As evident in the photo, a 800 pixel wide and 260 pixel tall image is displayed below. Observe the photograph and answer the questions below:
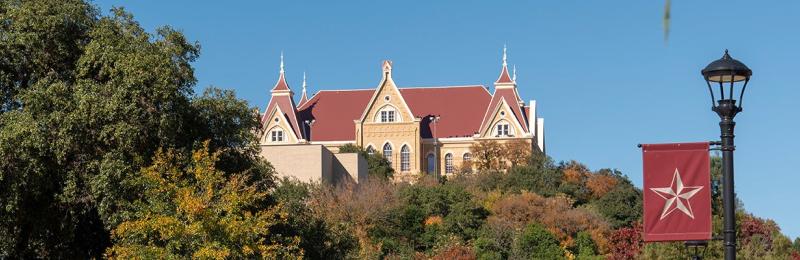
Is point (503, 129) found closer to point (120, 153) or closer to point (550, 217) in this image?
point (550, 217)

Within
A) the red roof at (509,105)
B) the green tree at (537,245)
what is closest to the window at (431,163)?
the red roof at (509,105)

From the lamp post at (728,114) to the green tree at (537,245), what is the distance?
3626 cm

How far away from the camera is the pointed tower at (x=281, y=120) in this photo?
84.0 metres

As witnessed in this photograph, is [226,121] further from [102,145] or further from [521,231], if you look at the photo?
[521,231]

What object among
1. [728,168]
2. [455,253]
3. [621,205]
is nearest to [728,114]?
[728,168]

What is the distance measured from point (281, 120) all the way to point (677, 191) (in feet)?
239

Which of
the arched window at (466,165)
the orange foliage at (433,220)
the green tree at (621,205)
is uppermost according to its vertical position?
the arched window at (466,165)

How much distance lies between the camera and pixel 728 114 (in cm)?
1209

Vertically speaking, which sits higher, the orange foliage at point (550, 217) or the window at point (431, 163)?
the window at point (431, 163)

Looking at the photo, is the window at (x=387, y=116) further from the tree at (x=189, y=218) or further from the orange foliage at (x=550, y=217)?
the tree at (x=189, y=218)

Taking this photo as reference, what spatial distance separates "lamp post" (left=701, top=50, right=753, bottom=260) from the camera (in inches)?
470

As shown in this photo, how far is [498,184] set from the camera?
205 ft

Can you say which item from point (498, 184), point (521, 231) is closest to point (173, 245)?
point (521, 231)

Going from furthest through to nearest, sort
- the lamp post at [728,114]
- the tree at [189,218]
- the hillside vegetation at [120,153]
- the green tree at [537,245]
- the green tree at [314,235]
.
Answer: the green tree at [537,245]
the green tree at [314,235]
the hillside vegetation at [120,153]
the tree at [189,218]
the lamp post at [728,114]
